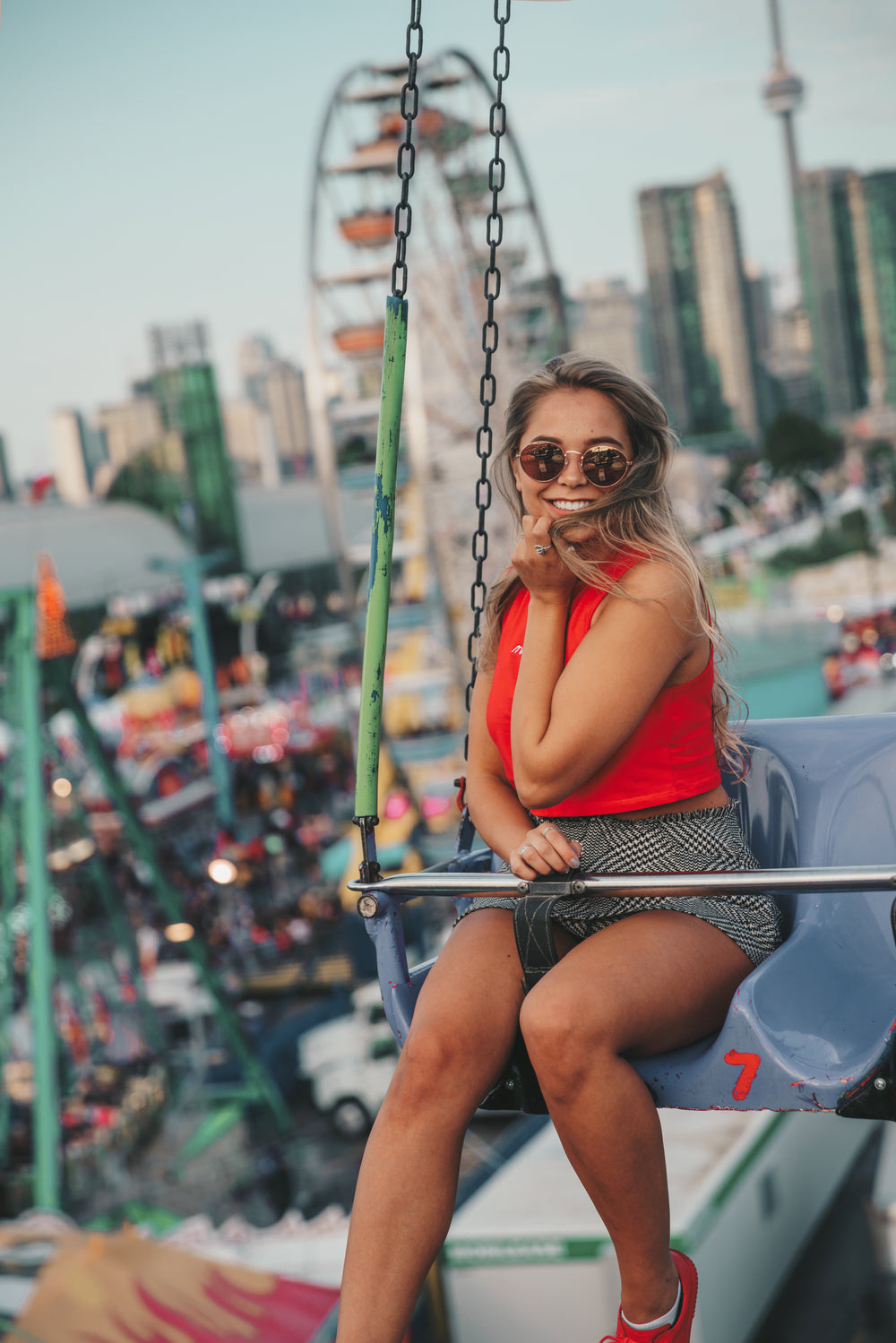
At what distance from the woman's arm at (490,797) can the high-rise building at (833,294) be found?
2992 centimetres

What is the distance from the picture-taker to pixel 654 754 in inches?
65.1

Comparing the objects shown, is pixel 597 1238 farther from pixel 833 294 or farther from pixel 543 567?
pixel 833 294

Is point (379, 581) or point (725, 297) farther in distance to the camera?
point (725, 297)

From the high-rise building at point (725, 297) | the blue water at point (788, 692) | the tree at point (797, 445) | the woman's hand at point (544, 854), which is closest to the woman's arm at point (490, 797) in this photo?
the woman's hand at point (544, 854)

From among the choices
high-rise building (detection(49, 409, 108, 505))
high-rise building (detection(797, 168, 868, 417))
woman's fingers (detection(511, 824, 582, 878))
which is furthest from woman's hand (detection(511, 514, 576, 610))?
high-rise building (detection(49, 409, 108, 505))

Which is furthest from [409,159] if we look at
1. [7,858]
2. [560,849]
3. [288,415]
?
[288,415]

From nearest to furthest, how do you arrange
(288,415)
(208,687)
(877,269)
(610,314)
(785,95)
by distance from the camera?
(208,687) → (877,269) → (785,95) → (610,314) → (288,415)

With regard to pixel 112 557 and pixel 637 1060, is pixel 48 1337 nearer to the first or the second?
pixel 637 1060

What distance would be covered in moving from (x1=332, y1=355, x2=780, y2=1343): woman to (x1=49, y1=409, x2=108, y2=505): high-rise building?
118 feet

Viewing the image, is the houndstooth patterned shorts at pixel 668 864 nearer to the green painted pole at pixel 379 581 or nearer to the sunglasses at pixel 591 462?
the green painted pole at pixel 379 581

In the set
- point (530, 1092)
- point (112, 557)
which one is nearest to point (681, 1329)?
point (530, 1092)

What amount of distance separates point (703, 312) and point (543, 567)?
108ft

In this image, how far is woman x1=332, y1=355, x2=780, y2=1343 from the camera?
146 centimetres

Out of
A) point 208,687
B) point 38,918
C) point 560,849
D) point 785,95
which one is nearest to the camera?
point 560,849
